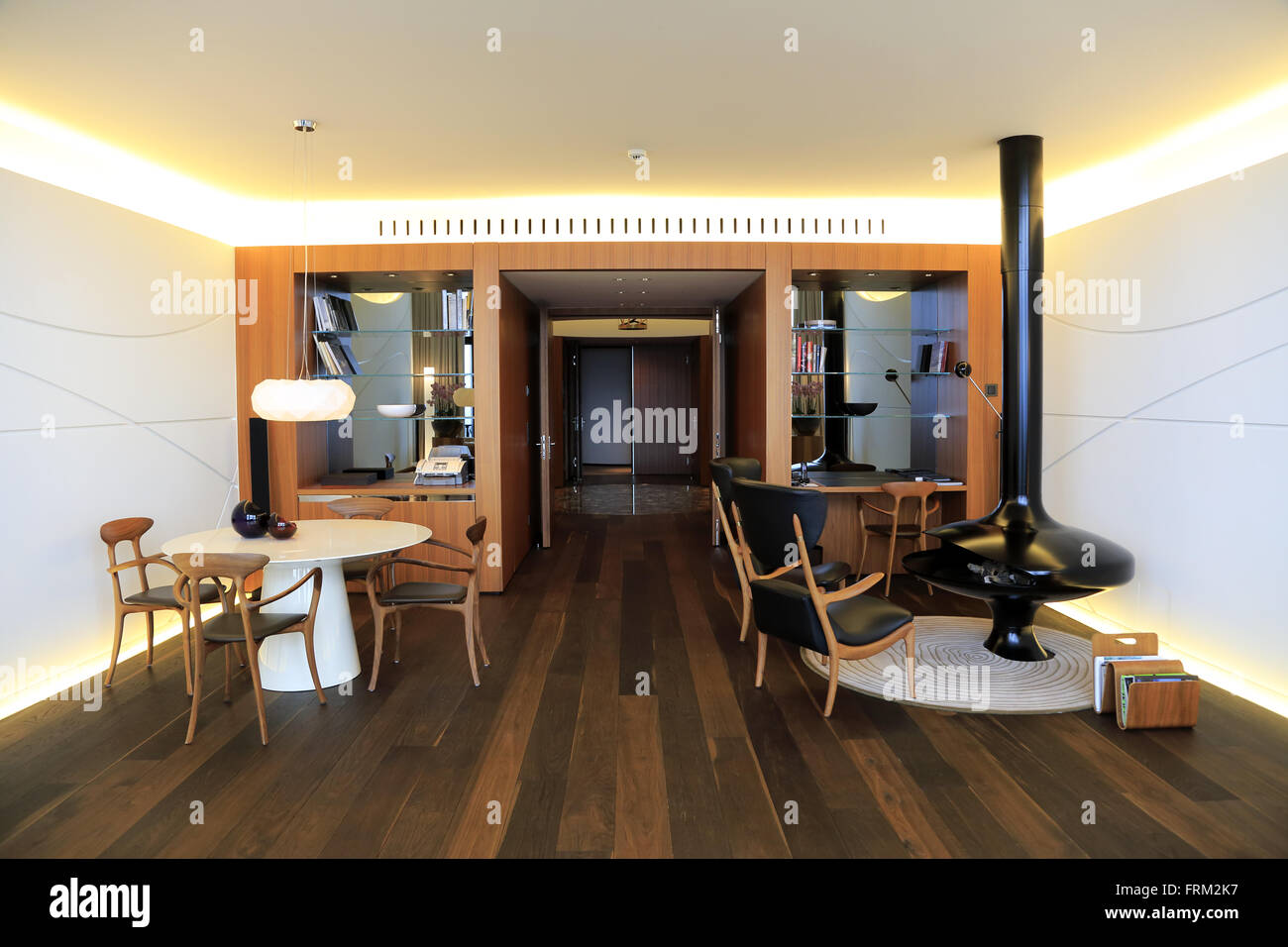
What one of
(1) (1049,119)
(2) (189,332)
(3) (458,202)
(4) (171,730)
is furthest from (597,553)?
(1) (1049,119)

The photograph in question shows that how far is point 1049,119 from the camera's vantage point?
182 inches

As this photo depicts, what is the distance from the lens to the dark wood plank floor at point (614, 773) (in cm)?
291

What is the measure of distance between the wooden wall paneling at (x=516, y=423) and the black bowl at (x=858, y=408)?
2905 mm

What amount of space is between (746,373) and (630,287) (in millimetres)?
1363

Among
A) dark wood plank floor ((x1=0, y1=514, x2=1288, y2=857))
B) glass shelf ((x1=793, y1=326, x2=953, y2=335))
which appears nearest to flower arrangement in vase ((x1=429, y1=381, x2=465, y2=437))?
dark wood plank floor ((x1=0, y1=514, x2=1288, y2=857))

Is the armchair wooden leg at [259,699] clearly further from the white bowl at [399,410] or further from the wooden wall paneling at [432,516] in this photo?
the white bowl at [399,410]

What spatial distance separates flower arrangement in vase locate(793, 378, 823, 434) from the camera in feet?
22.5

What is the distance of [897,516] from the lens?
642 cm

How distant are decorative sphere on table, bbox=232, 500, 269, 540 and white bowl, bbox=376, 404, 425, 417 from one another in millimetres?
2325

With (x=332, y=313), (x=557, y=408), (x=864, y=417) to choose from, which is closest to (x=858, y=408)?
(x=864, y=417)

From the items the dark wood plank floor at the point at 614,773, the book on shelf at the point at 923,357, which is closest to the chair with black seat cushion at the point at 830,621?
the dark wood plank floor at the point at 614,773

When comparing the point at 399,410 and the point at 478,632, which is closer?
the point at 478,632

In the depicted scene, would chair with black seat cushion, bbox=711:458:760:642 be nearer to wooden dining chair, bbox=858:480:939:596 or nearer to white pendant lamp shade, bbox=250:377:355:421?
wooden dining chair, bbox=858:480:939:596

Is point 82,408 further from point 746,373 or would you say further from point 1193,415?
point 1193,415
